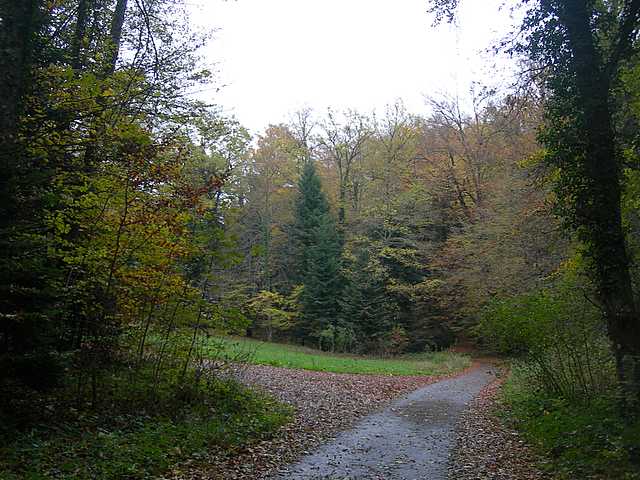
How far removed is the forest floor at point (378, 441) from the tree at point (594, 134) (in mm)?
2585

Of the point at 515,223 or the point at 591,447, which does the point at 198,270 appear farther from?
the point at 515,223

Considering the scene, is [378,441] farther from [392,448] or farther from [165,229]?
[165,229]

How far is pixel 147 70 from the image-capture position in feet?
33.8

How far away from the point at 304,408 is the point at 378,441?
128 inches

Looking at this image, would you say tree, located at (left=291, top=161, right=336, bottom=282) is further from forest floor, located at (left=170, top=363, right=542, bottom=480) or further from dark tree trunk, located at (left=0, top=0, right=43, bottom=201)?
dark tree trunk, located at (left=0, top=0, right=43, bottom=201)

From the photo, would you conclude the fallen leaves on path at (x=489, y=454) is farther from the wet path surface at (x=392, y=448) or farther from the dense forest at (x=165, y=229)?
the dense forest at (x=165, y=229)

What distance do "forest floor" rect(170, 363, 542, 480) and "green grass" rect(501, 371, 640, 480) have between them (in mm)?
384

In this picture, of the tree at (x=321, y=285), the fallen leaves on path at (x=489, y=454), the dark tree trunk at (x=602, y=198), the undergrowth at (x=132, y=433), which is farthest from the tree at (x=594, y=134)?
the tree at (x=321, y=285)

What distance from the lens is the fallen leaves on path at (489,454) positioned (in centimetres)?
689

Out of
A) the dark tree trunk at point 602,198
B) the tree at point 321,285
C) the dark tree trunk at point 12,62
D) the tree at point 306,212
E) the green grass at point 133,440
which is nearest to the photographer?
the green grass at point 133,440

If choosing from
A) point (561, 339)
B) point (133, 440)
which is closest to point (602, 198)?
point (561, 339)

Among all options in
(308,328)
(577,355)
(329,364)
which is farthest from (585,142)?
(308,328)

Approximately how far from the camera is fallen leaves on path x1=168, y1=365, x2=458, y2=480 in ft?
22.2

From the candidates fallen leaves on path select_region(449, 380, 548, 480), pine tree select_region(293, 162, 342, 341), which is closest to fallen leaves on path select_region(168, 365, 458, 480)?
fallen leaves on path select_region(449, 380, 548, 480)
